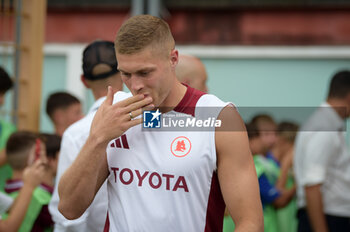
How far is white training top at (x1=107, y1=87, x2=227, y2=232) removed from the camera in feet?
6.77

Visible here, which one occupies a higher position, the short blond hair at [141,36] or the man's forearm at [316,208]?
the short blond hair at [141,36]

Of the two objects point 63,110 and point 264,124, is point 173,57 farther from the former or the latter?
point 264,124

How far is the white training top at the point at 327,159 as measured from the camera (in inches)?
159

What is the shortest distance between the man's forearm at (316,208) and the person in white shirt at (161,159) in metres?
2.17

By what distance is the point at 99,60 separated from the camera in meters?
3.17

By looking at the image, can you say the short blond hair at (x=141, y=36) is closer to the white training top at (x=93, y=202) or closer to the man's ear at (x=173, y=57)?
the man's ear at (x=173, y=57)

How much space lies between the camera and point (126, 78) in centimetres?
212

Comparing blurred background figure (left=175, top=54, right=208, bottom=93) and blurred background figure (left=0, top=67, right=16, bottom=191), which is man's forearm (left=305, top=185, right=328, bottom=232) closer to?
blurred background figure (left=175, top=54, right=208, bottom=93)

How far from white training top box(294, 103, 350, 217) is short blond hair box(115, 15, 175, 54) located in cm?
216

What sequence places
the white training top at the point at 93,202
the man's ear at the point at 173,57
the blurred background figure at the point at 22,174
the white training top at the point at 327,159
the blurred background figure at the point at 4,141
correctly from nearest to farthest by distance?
the man's ear at the point at 173,57 < the white training top at the point at 93,202 < the blurred background figure at the point at 22,174 < the blurred background figure at the point at 4,141 < the white training top at the point at 327,159

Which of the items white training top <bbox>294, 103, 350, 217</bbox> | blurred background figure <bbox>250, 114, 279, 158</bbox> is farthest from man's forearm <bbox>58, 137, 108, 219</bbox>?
blurred background figure <bbox>250, 114, 279, 158</bbox>

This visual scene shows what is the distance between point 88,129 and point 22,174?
3.55 feet

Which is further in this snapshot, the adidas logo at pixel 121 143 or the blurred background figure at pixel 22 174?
the blurred background figure at pixel 22 174

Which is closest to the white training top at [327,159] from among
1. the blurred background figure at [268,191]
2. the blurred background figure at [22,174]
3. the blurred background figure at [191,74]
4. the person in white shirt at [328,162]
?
the person in white shirt at [328,162]
